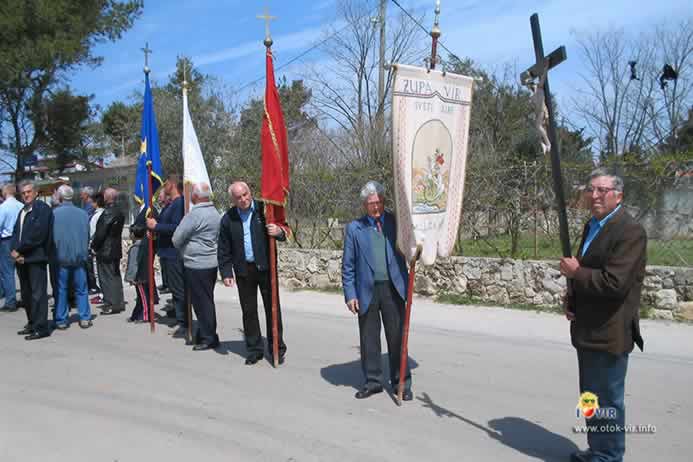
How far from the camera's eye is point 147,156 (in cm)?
848

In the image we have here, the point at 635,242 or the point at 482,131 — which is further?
the point at 482,131

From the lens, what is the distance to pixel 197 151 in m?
8.19

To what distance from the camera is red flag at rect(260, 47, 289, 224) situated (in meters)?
6.20

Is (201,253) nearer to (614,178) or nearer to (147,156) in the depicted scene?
(147,156)

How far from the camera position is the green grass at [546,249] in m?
8.12

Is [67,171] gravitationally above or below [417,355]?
above

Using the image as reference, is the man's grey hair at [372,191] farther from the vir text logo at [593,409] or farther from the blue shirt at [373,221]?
the vir text logo at [593,409]

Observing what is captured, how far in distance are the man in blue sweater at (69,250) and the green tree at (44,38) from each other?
1489 cm

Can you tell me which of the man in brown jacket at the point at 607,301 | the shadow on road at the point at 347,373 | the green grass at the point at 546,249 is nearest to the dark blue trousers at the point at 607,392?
the man in brown jacket at the point at 607,301

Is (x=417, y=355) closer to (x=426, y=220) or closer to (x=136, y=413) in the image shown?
(x=426, y=220)

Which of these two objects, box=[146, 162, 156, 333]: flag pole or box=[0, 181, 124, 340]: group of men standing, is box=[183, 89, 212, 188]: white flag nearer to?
box=[146, 162, 156, 333]: flag pole

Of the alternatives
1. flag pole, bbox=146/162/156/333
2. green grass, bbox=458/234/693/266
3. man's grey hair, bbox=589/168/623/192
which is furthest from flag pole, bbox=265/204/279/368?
green grass, bbox=458/234/693/266

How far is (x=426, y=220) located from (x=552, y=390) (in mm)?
2036

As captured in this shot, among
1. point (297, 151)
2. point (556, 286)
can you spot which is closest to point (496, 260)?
point (556, 286)
